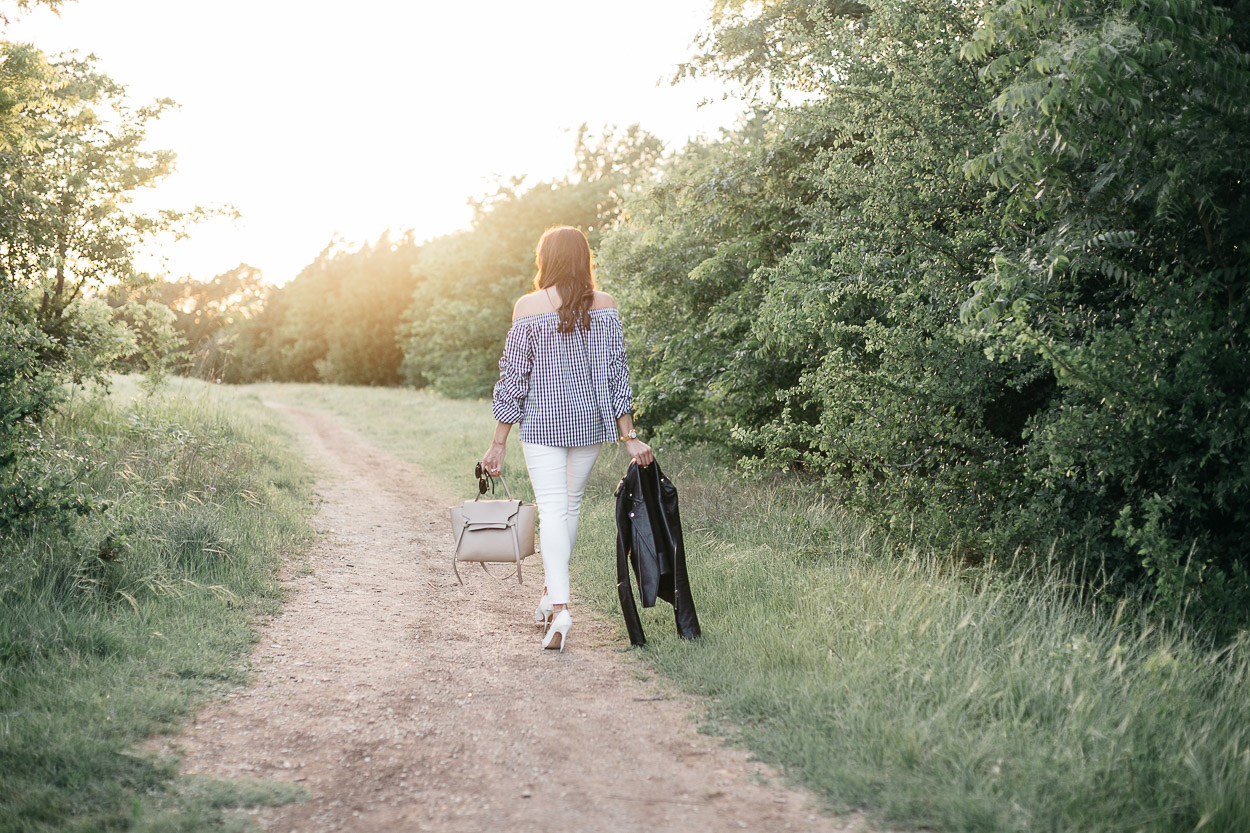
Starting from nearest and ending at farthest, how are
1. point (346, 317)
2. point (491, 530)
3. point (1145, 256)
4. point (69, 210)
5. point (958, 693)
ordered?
point (958, 693) → point (491, 530) → point (1145, 256) → point (69, 210) → point (346, 317)

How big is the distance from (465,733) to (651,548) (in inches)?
58.3

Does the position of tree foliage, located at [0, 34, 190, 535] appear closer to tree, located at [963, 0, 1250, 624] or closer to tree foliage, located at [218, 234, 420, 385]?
tree, located at [963, 0, 1250, 624]

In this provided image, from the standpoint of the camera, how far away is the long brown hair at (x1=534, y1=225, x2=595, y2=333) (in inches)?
180

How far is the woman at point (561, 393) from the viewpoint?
4.59 m

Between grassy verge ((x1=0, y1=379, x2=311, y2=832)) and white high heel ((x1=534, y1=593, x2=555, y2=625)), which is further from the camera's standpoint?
white high heel ((x1=534, y1=593, x2=555, y2=625))

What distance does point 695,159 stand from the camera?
1127 cm

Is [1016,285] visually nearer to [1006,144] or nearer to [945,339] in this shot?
[1006,144]

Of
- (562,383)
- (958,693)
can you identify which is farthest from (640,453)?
(958,693)

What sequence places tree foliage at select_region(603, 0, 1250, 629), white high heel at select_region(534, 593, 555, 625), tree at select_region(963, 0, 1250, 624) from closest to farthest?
tree at select_region(963, 0, 1250, 624)
tree foliage at select_region(603, 0, 1250, 629)
white high heel at select_region(534, 593, 555, 625)

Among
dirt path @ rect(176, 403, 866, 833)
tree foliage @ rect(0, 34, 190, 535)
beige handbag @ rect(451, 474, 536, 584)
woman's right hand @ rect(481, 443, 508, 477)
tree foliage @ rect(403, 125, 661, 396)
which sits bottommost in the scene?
dirt path @ rect(176, 403, 866, 833)

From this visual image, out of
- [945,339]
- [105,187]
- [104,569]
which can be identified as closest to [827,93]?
[945,339]

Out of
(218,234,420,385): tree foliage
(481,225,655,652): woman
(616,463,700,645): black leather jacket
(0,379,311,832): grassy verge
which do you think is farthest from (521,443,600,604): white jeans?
(218,234,420,385): tree foliage

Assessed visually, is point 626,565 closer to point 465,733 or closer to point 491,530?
point 491,530

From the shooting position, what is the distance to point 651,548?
4625 mm
